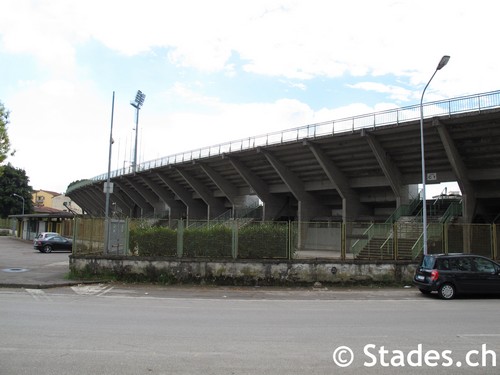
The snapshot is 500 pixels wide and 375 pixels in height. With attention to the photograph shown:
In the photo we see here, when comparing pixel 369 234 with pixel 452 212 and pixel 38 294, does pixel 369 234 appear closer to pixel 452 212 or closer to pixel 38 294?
pixel 452 212

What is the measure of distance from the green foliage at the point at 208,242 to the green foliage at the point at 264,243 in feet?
1.91

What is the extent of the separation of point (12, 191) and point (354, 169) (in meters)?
69.5

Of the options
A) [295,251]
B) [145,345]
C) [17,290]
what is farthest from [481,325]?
[17,290]

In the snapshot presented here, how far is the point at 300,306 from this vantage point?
38.4ft

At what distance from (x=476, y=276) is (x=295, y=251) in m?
6.56

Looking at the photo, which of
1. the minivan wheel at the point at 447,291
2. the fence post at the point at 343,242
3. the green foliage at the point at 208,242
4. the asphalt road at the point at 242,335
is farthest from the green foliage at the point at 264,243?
the minivan wheel at the point at 447,291

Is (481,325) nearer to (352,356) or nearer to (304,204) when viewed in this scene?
(352,356)

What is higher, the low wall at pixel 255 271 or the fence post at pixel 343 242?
the fence post at pixel 343 242

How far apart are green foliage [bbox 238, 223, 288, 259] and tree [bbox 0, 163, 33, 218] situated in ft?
248

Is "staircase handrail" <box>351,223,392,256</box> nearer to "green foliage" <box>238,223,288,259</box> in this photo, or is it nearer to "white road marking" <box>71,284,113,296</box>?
"green foliage" <box>238,223,288,259</box>

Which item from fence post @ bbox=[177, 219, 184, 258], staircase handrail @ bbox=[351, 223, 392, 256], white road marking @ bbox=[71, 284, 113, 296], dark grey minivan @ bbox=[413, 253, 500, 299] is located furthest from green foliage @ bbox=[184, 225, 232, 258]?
dark grey minivan @ bbox=[413, 253, 500, 299]

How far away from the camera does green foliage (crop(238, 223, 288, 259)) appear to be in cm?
1705

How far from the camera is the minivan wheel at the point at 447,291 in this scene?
553 inches

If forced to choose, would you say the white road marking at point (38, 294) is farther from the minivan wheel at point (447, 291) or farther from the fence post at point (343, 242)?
the minivan wheel at point (447, 291)
